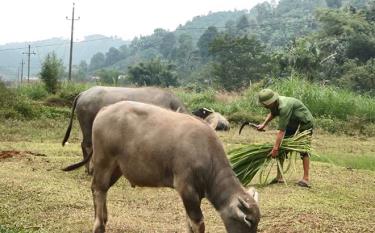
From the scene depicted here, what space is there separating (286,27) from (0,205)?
77.3 meters

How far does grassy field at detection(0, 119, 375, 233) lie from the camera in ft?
26.0

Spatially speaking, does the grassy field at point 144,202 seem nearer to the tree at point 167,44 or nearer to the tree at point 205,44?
the tree at point 205,44

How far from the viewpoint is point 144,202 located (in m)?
9.44

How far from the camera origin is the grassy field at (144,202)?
312 inches

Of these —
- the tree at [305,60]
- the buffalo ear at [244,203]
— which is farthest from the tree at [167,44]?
the buffalo ear at [244,203]

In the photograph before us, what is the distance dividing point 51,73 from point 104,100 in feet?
67.3

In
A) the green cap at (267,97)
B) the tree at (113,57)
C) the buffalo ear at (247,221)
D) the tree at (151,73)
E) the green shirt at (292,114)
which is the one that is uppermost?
the green cap at (267,97)

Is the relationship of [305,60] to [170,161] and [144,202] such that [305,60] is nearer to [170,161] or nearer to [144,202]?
[144,202]

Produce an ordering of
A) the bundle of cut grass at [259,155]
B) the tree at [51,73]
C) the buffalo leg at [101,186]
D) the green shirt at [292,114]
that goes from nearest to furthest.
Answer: the buffalo leg at [101,186] → the bundle of cut grass at [259,155] → the green shirt at [292,114] → the tree at [51,73]

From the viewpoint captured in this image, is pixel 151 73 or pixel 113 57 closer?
pixel 151 73

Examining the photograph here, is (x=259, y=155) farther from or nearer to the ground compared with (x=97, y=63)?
farther from the ground

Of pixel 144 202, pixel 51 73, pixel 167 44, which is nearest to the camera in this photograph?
Result: pixel 144 202

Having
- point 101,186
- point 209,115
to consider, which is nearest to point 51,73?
point 209,115

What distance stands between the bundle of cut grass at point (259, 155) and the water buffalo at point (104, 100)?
5.08ft
